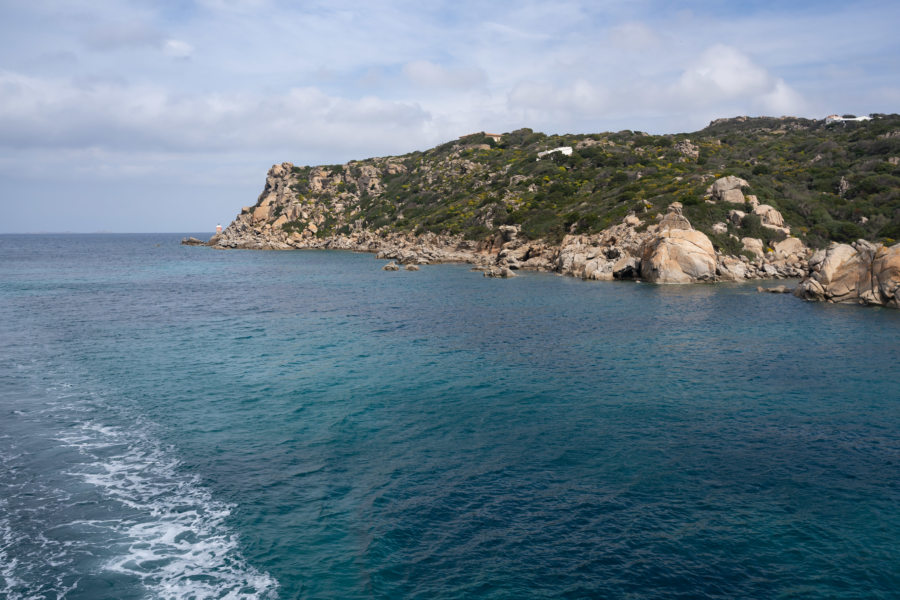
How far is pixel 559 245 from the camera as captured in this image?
9344cm

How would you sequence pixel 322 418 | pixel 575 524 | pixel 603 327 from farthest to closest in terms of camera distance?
1. pixel 603 327
2. pixel 322 418
3. pixel 575 524

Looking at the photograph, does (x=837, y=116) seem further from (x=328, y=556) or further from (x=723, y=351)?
(x=328, y=556)

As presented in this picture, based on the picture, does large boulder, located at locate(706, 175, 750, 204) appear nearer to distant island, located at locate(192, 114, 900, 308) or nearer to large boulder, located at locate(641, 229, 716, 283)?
distant island, located at locate(192, 114, 900, 308)

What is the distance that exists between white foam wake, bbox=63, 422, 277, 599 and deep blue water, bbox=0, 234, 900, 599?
79 millimetres

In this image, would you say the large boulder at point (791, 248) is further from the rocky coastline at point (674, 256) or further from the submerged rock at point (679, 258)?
the submerged rock at point (679, 258)

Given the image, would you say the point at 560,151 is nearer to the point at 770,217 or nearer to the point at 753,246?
the point at 770,217

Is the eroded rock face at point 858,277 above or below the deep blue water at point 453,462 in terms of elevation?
above

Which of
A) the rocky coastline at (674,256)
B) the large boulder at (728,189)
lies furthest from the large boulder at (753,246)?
the large boulder at (728,189)

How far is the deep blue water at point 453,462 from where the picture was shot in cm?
1334

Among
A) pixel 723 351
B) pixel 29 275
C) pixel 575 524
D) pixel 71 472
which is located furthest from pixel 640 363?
pixel 29 275

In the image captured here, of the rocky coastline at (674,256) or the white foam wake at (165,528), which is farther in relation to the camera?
the rocky coastline at (674,256)

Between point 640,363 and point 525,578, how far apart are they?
70.6 ft

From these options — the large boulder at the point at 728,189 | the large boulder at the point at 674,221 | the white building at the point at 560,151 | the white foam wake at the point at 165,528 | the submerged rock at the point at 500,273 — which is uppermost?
the white building at the point at 560,151

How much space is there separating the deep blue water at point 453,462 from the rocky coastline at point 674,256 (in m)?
12.8
